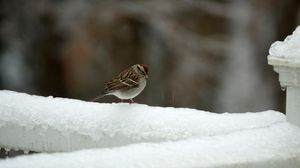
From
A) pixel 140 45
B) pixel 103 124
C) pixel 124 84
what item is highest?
pixel 103 124

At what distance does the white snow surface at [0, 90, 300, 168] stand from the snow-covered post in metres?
0.05

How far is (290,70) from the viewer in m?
3.04

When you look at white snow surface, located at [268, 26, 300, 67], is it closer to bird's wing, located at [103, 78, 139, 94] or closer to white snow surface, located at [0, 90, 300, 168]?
white snow surface, located at [0, 90, 300, 168]

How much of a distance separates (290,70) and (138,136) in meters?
0.56

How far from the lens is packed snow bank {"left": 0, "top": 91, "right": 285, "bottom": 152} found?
127 inches

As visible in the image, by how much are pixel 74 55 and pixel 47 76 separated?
478mm

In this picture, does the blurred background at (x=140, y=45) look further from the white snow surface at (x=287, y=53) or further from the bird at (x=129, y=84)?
the white snow surface at (x=287, y=53)

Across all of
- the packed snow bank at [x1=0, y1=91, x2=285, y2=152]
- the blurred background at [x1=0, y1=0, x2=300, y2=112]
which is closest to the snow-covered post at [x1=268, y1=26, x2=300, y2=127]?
the packed snow bank at [x1=0, y1=91, x2=285, y2=152]

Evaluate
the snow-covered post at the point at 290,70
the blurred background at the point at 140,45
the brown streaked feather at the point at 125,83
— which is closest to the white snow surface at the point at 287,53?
the snow-covered post at the point at 290,70

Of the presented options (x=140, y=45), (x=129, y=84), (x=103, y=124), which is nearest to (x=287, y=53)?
(x=103, y=124)

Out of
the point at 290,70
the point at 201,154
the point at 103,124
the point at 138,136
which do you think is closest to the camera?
the point at 201,154

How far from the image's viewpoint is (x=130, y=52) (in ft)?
38.6

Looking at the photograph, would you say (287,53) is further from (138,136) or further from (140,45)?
(140,45)

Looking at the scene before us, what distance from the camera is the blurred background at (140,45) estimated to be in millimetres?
11406
